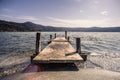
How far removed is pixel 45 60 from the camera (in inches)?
302

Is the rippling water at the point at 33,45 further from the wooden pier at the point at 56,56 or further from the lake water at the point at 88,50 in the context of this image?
the wooden pier at the point at 56,56

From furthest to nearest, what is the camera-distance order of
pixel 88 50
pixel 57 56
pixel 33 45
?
pixel 33 45 < pixel 88 50 < pixel 57 56

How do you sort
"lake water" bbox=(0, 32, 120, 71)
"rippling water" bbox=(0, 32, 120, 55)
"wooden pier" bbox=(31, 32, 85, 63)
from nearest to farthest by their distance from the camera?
"wooden pier" bbox=(31, 32, 85, 63) < "lake water" bbox=(0, 32, 120, 71) < "rippling water" bbox=(0, 32, 120, 55)

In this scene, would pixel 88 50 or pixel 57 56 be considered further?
pixel 88 50

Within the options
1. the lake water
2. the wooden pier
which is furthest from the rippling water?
the wooden pier

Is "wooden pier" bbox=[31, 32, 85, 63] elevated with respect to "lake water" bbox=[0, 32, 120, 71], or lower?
elevated

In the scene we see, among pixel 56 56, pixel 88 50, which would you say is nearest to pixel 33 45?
pixel 88 50

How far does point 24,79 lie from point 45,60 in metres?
1.59

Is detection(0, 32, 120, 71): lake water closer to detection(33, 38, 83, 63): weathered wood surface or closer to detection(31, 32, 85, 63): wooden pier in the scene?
detection(31, 32, 85, 63): wooden pier

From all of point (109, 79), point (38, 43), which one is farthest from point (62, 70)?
point (38, 43)

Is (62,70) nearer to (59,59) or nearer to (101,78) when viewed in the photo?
(59,59)

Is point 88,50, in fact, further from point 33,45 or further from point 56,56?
point 56,56

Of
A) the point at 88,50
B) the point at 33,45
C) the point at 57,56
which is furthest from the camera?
the point at 33,45

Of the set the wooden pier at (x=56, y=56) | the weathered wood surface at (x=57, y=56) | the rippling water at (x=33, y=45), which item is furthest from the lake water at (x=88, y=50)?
the weathered wood surface at (x=57, y=56)
